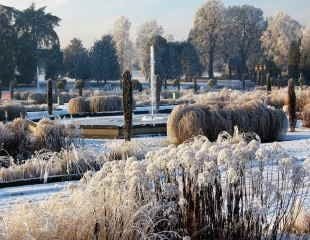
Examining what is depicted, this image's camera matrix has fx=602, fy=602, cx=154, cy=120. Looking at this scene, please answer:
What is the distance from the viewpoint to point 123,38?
225ft

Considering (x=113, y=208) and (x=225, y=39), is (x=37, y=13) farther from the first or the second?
(x=113, y=208)

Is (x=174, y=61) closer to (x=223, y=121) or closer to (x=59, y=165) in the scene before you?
(x=223, y=121)

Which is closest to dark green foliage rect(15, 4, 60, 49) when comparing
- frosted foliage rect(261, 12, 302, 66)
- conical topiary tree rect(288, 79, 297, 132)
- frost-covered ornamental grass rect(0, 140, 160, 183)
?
frosted foliage rect(261, 12, 302, 66)

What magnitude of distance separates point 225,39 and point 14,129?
5152 cm

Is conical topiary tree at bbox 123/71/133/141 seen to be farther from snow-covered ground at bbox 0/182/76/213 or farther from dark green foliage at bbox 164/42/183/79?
dark green foliage at bbox 164/42/183/79

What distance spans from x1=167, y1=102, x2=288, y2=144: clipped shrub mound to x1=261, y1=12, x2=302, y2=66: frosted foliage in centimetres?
4441

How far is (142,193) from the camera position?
167 inches

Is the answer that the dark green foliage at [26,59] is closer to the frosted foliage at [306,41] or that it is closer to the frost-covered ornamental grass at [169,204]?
the frosted foliage at [306,41]

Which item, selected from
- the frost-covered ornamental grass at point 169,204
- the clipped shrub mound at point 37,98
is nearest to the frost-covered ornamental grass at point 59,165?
the frost-covered ornamental grass at point 169,204

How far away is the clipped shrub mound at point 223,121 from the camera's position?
11758 millimetres

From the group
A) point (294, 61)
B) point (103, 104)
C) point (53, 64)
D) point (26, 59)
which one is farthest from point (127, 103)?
point (53, 64)

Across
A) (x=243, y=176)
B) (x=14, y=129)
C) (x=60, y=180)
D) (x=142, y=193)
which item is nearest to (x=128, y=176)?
(x=142, y=193)

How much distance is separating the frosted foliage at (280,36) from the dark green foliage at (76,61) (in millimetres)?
17650

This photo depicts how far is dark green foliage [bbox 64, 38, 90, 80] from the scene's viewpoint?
172 feet
